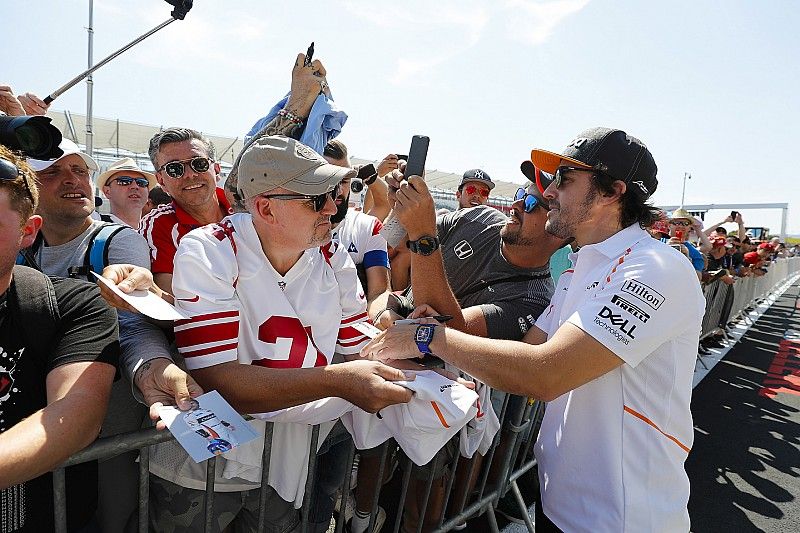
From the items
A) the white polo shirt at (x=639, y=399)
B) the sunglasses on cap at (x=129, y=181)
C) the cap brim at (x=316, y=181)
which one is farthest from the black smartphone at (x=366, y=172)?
the white polo shirt at (x=639, y=399)

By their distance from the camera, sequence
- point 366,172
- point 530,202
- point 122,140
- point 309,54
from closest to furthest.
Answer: point 309,54, point 530,202, point 366,172, point 122,140

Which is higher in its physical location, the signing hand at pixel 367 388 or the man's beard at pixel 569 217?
the man's beard at pixel 569 217

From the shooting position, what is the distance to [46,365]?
1419mm

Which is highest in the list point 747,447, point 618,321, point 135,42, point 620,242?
point 135,42

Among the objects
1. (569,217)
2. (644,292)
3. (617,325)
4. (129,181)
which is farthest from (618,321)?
(129,181)

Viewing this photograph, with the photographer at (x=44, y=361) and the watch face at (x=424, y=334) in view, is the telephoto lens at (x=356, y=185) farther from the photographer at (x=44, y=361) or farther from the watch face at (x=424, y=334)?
the photographer at (x=44, y=361)

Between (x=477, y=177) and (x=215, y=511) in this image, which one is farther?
(x=477, y=177)

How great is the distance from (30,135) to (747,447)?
649 centimetres

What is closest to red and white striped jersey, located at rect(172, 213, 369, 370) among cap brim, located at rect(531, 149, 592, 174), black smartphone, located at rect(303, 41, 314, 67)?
cap brim, located at rect(531, 149, 592, 174)

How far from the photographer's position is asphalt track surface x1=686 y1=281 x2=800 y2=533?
3.68 m

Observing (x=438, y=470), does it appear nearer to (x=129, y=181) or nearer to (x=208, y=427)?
(x=208, y=427)

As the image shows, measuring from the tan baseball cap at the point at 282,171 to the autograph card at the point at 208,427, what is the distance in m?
0.84

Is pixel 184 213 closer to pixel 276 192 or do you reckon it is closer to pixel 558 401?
pixel 276 192

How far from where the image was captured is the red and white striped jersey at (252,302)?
1545 mm
